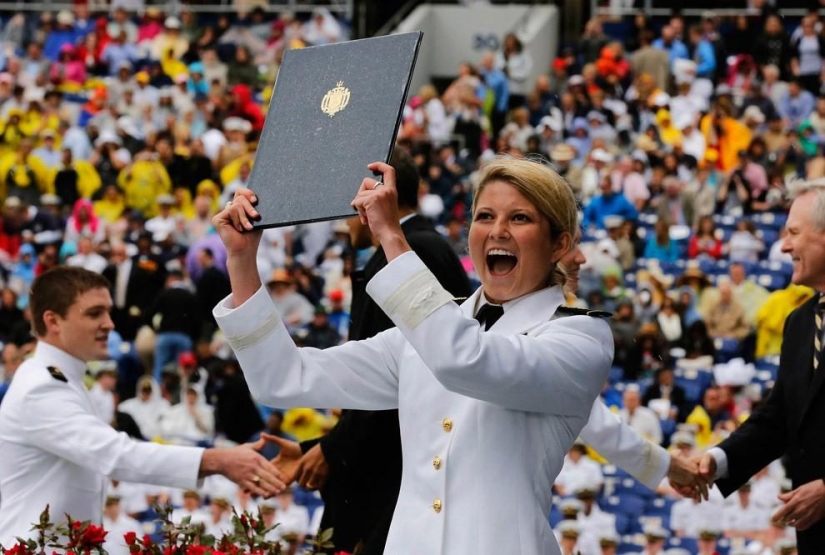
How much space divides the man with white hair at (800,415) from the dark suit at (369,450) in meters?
1.15

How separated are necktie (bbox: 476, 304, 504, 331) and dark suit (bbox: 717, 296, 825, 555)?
1.83 m

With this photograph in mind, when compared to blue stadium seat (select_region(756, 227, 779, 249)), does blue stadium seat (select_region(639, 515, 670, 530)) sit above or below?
below

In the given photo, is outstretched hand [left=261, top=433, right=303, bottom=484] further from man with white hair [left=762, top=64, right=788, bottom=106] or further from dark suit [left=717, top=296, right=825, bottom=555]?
man with white hair [left=762, top=64, right=788, bottom=106]

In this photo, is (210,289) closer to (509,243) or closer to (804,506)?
(804,506)

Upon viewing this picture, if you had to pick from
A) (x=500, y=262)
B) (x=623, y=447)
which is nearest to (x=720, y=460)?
(x=623, y=447)

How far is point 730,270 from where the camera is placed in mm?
17219

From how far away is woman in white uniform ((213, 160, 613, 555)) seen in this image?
3893mm

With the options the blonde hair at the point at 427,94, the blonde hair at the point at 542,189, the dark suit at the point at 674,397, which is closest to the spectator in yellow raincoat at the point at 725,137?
the blonde hair at the point at 427,94

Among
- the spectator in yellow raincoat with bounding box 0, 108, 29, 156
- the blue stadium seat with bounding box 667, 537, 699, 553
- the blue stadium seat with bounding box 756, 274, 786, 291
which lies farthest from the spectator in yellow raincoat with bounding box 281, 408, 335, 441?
the spectator in yellow raincoat with bounding box 0, 108, 29, 156

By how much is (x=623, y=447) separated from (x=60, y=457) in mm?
1923

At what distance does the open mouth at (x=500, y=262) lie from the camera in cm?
417

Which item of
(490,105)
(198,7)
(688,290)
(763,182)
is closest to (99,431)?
(688,290)

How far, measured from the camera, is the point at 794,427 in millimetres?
5844

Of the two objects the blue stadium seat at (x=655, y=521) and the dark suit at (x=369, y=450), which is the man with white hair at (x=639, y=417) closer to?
the blue stadium seat at (x=655, y=521)
